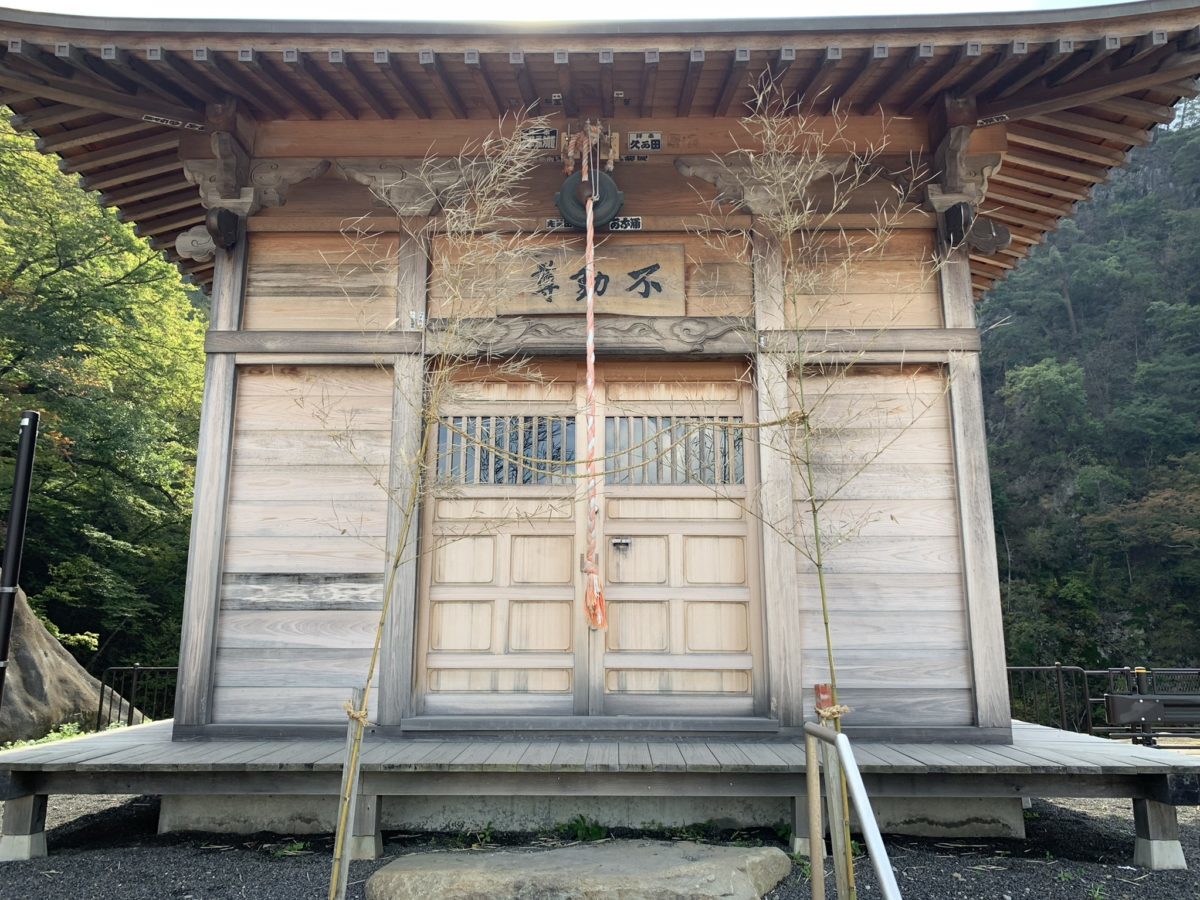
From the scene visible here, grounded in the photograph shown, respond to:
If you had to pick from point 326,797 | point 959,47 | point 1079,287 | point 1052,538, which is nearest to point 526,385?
point 326,797

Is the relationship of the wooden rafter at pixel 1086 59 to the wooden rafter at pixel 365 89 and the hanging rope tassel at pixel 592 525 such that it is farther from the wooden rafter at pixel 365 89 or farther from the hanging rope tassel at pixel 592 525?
the wooden rafter at pixel 365 89

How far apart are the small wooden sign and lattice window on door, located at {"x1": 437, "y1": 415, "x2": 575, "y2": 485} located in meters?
0.70

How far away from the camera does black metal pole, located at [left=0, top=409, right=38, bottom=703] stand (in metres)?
3.55

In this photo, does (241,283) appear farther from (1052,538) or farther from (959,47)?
(1052,538)

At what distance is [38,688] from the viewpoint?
376 inches

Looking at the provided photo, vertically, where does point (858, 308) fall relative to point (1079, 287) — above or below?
below

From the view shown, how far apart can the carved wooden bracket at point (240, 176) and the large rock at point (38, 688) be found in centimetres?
643

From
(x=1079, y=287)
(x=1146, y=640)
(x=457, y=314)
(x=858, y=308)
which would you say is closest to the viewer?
(x=457, y=314)

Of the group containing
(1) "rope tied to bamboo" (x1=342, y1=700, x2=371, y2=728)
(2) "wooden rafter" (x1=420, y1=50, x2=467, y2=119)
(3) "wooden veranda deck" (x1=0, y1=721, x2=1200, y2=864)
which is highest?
(2) "wooden rafter" (x1=420, y1=50, x2=467, y2=119)

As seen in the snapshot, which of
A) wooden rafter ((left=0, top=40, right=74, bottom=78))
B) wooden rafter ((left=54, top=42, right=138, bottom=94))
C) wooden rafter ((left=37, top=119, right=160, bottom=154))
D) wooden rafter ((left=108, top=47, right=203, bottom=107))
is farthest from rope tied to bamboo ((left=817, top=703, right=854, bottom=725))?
wooden rafter ((left=37, top=119, right=160, bottom=154))

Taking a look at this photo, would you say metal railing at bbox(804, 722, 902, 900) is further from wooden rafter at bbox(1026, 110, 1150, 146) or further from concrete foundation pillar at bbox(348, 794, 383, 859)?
wooden rafter at bbox(1026, 110, 1150, 146)

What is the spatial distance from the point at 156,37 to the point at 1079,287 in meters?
38.6

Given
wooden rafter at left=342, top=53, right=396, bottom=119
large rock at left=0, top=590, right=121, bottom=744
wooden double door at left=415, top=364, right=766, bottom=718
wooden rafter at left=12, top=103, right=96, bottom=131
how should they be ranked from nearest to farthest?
wooden rafter at left=342, top=53, right=396, bottom=119
wooden double door at left=415, top=364, right=766, bottom=718
wooden rafter at left=12, top=103, right=96, bottom=131
large rock at left=0, top=590, right=121, bottom=744

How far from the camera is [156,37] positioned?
4.41m
